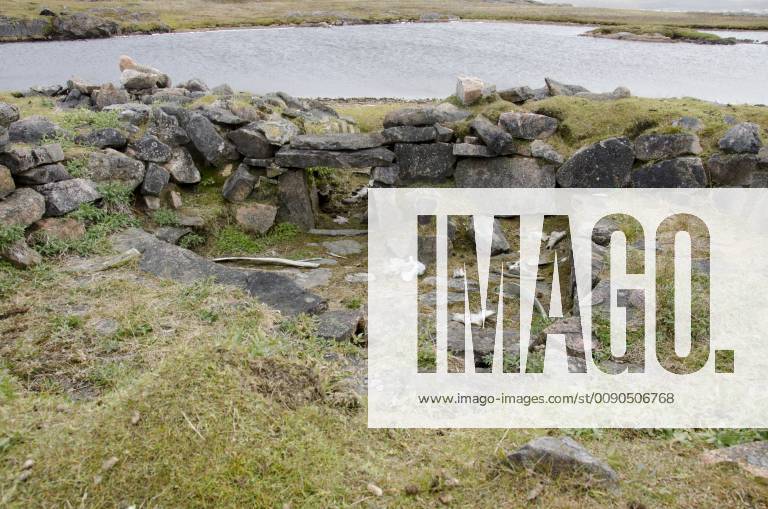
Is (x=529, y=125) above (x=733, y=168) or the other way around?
above

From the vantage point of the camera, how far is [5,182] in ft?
22.1

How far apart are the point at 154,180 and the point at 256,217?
1.44 m

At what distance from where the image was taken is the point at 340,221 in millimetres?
9312

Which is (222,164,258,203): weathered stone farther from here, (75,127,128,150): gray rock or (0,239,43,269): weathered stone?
(0,239,43,269): weathered stone

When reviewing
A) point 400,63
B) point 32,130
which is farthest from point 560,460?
point 400,63

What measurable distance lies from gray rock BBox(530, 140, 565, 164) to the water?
3.41 m

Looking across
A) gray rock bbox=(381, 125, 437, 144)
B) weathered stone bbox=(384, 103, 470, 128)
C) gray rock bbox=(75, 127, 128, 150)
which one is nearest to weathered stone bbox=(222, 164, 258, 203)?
gray rock bbox=(75, 127, 128, 150)

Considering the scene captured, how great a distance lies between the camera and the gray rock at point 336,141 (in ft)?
28.2

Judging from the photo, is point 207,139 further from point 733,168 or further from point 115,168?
point 733,168

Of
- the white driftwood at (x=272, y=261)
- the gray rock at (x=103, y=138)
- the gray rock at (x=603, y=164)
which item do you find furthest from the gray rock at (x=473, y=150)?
the gray rock at (x=103, y=138)

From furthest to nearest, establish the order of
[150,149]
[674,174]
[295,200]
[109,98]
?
[109,98] → [295,200] → [150,149] → [674,174]

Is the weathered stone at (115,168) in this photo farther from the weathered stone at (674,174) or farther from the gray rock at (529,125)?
the weathered stone at (674,174)

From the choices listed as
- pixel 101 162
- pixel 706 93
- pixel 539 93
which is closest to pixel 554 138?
pixel 539 93

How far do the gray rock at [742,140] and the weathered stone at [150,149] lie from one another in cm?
750
